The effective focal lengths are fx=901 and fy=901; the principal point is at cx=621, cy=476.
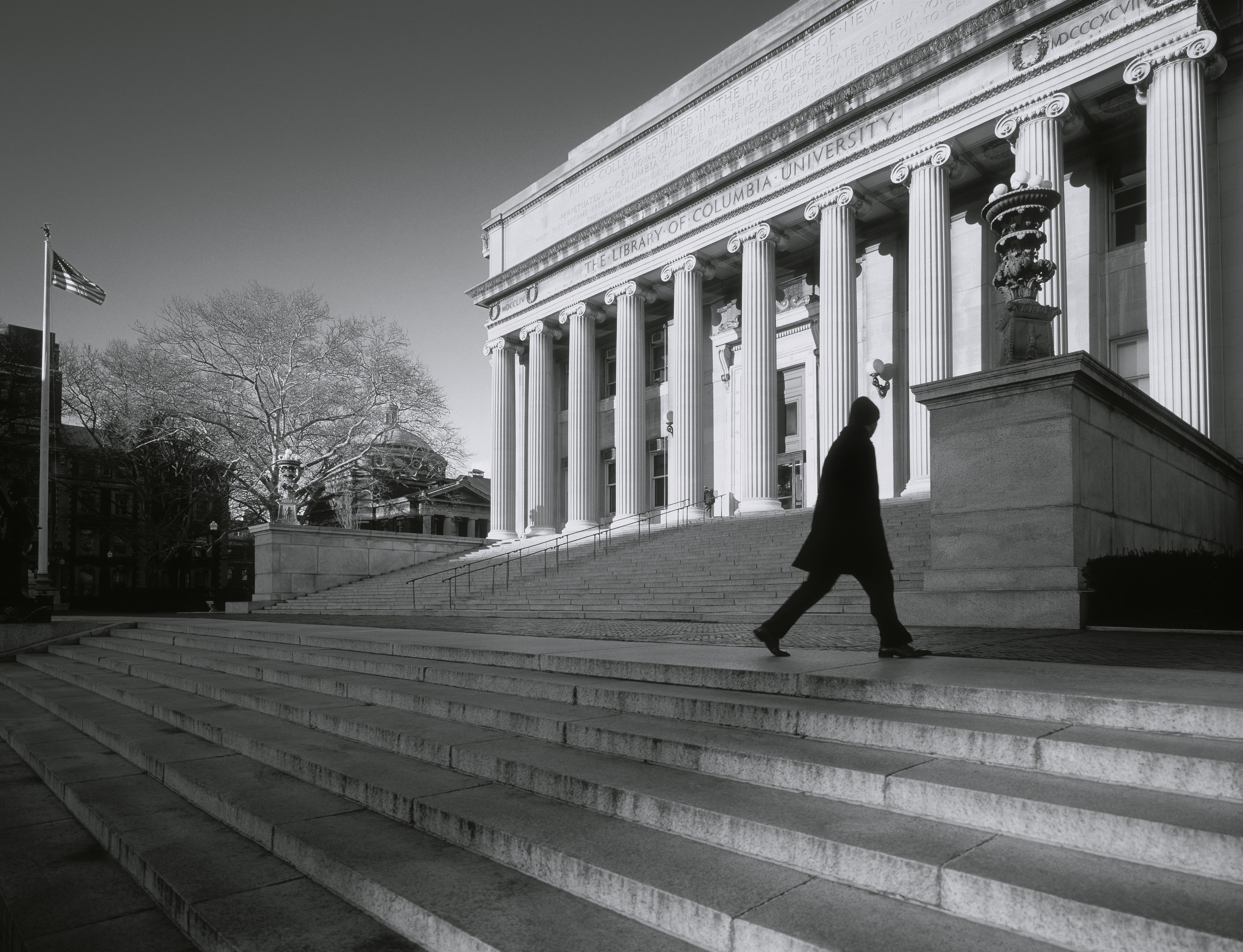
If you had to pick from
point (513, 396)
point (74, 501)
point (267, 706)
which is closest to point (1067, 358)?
point (267, 706)

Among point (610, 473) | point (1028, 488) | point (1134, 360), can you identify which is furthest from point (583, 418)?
point (1028, 488)

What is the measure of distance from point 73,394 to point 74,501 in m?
21.0

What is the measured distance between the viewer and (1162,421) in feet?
38.5

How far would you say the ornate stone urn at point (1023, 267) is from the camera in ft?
A: 34.1

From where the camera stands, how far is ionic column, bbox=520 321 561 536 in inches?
1363

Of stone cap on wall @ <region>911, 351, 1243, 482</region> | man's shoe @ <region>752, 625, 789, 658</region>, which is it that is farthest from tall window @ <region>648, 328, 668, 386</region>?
man's shoe @ <region>752, 625, 789, 658</region>

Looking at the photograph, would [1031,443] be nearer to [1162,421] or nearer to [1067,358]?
[1067,358]

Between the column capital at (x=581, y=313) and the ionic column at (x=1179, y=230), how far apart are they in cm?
1894

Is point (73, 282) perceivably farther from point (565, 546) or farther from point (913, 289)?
point (913, 289)

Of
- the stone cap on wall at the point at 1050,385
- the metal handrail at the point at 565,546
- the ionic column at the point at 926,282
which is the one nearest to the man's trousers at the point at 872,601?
the stone cap on wall at the point at 1050,385

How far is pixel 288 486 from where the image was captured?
1304 inches

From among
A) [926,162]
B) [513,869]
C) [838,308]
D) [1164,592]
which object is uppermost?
[926,162]

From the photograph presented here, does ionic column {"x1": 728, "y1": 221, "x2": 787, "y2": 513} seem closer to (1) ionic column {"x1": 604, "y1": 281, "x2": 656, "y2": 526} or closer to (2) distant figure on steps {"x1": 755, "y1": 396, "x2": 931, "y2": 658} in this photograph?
(1) ionic column {"x1": 604, "y1": 281, "x2": 656, "y2": 526}

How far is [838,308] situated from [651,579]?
1004 centimetres
